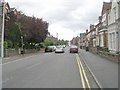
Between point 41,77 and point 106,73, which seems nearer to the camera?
point 41,77

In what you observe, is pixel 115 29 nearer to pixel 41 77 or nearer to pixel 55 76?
pixel 55 76

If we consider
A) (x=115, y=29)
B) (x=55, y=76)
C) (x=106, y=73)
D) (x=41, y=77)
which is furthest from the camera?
(x=115, y=29)

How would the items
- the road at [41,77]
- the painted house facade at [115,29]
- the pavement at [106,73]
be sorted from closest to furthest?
the road at [41,77] → the pavement at [106,73] → the painted house facade at [115,29]

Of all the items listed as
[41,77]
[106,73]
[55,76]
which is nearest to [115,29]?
[106,73]

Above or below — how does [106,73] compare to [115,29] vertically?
below

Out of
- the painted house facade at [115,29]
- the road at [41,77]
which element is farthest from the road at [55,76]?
the painted house facade at [115,29]

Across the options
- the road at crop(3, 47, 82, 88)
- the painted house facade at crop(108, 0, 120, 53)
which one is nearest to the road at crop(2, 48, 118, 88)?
the road at crop(3, 47, 82, 88)

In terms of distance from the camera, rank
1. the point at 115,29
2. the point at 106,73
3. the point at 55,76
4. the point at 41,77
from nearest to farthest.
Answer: the point at 41,77 → the point at 55,76 → the point at 106,73 → the point at 115,29

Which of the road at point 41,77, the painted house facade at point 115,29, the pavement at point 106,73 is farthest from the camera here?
the painted house facade at point 115,29

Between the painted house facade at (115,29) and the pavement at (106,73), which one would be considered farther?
the painted house facade at (115,29)

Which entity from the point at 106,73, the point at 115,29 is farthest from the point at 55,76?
the point at 115,29

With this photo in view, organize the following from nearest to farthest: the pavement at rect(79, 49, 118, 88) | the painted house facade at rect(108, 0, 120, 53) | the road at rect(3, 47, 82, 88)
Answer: the road at rect(3, 47, 82, 88) < the pavement at rect(79, 49, 118, 88) < the painted house facade at rect(108, 0, 120, 53)

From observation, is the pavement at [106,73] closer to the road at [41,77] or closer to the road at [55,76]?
the road at [55,76]

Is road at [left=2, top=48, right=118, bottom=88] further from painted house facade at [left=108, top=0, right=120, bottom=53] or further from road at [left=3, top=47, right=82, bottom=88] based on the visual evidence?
painted house facade at [left=108, top=0, right=120, bottom=53]
